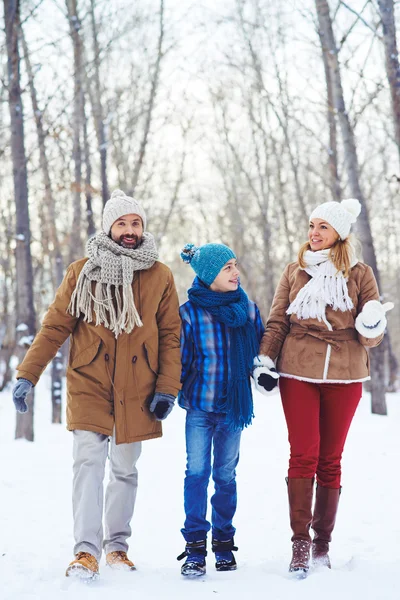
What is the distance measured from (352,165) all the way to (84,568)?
8017 mm

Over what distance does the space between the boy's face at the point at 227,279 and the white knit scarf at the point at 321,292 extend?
0.34 meters

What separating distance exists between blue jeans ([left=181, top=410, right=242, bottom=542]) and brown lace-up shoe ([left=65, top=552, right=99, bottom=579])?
525 mm

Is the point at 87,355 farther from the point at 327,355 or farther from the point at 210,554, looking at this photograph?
the point at 210,554

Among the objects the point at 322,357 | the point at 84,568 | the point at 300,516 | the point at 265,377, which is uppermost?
the point at 322,357

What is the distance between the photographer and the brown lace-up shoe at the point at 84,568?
3.17 metres

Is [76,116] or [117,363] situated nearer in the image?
[117,363]

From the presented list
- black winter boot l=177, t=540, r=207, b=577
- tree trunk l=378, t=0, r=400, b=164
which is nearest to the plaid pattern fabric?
black winter boot l=177, t=540, r=207, b=577

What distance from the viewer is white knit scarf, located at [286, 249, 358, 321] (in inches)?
141

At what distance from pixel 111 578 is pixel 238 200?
22170 millimetres

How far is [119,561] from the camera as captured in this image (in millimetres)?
3486

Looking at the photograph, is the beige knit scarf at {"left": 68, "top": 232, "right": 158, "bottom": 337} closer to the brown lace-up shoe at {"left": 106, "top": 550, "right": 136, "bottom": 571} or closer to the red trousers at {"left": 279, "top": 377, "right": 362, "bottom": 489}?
the red trousers at {"left": 279, "top": 377, "right": 362, "bottom": 489}

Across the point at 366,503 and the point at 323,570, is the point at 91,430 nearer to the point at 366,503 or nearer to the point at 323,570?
the point at 323,570

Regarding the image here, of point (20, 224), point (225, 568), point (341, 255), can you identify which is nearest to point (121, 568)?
point (225, 568)

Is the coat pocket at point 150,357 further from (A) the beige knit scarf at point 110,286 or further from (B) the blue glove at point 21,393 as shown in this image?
(B) the blue glove at point 21,393
